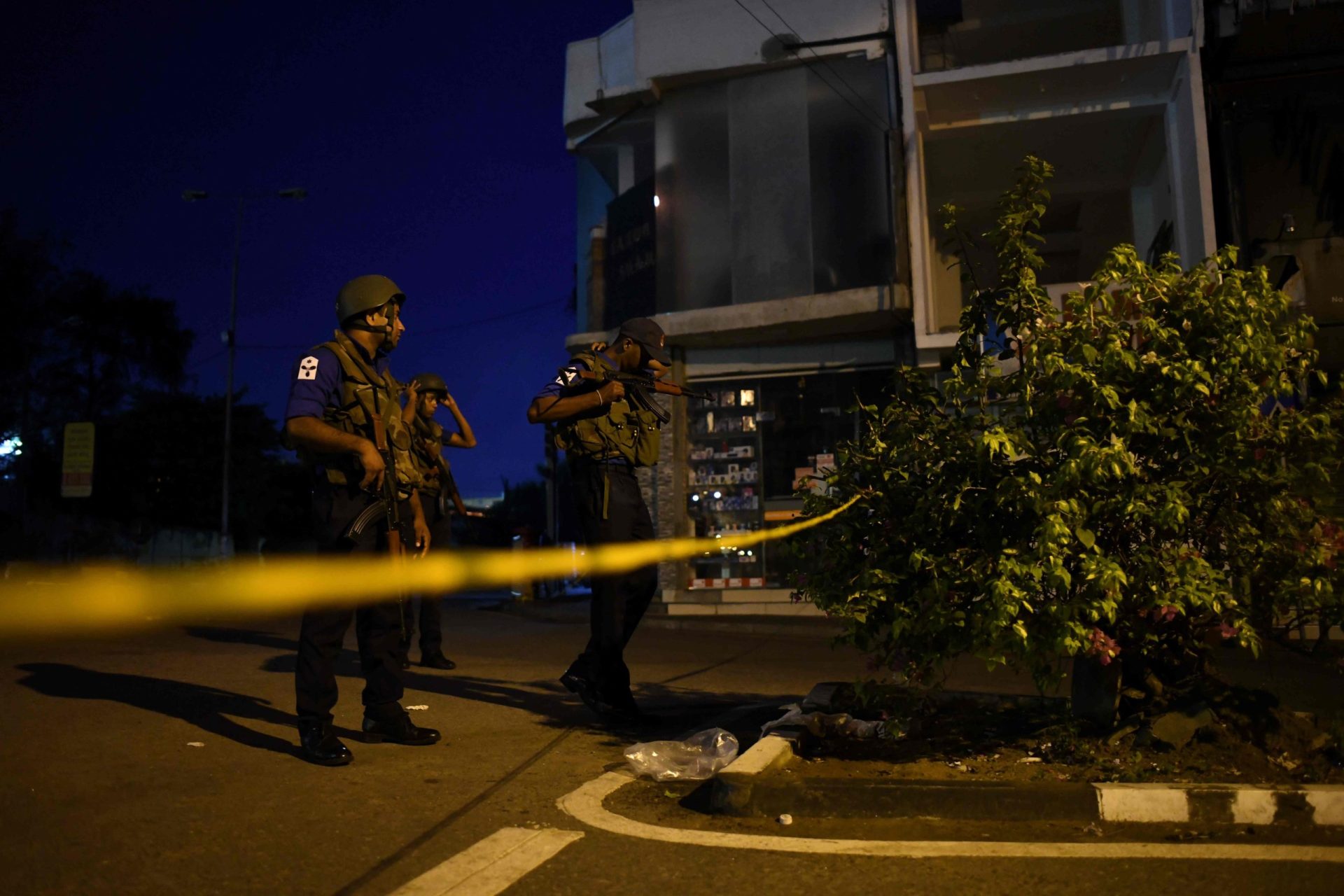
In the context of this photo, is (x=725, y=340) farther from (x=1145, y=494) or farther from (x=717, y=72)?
(x=1145, y=494)

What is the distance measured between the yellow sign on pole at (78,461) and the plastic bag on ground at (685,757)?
54.3 ft

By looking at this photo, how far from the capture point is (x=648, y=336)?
561cm

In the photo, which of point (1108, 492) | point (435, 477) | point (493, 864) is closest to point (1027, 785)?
point (1108, 492)

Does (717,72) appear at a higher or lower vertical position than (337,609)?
higher

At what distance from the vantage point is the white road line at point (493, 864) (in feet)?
8.63

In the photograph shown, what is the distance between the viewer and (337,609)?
13.9 feet

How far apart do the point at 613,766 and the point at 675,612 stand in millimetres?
11760

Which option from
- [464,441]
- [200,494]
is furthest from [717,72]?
[200,494]

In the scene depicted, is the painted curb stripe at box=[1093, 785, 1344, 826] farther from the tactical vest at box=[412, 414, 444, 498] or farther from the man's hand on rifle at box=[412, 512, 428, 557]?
the tactical vest at box=[412, 414, 444, 498]

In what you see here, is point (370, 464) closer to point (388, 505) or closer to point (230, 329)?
point (388, 505)

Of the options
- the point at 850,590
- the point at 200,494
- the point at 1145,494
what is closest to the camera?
the point at 1145,494

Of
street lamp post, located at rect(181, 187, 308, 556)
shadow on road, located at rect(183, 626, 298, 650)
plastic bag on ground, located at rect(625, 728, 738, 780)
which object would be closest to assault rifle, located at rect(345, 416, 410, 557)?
plastic bag on ground, located at rect(625, 728, 738, 780)

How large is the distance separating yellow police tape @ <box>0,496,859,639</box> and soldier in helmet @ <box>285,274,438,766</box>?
106 mm

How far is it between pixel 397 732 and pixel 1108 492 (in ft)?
9.35
